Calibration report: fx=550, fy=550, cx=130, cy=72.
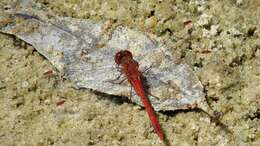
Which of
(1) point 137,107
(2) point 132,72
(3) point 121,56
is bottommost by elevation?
(1) point 137,107

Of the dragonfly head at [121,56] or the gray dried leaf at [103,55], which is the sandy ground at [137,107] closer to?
the gray dried leaf at [103,55]

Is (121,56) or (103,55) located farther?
(103,55)

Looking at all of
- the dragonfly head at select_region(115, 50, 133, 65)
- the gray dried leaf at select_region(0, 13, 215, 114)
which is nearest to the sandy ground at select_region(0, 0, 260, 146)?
the gray dried leaf at select_region(0, 13, 215, 114)

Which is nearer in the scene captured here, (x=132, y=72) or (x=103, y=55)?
(x=132, y=72)

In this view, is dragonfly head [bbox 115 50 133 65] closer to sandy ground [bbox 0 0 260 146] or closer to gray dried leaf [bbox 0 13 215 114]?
gray dried leaf [bbox 0 13 215 114]

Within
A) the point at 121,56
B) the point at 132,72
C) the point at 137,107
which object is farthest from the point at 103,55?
the point at 137,107

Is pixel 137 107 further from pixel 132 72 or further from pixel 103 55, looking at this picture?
pixel 103 55

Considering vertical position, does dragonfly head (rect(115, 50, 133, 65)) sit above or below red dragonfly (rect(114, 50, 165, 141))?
above

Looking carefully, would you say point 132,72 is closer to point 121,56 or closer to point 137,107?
point 121,56

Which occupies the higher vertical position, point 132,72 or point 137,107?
point 132,72
